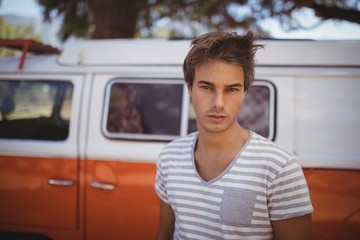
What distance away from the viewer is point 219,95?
1346 mm

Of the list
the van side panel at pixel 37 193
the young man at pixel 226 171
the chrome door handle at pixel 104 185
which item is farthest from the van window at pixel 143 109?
the young man at pixel 226 171

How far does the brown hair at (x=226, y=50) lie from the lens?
135cm

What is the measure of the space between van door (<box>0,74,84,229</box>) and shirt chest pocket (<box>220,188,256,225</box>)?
1564 millimetres

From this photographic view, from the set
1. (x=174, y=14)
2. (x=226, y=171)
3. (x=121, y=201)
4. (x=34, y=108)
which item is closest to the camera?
(x=226, y=171)

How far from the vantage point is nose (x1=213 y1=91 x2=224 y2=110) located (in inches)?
52.2

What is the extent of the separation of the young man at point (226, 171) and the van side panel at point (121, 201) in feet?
2.47

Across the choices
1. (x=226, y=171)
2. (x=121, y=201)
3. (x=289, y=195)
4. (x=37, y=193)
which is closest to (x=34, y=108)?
(x=37, y=193)

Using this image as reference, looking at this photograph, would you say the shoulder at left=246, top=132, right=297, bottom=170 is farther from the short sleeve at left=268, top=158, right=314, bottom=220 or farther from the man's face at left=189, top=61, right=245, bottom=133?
the man's face at left=189, top=61, right=245, bottom=133

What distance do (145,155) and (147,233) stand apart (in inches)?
26.0

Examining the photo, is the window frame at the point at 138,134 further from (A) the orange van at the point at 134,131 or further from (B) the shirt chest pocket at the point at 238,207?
(B) the shirt chest pocket at the point at 238,207

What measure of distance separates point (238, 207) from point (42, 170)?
1.88 meters

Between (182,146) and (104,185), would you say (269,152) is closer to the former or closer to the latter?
(182,146)

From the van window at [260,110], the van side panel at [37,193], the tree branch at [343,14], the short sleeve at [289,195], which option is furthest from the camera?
the tree branch at [343,14]

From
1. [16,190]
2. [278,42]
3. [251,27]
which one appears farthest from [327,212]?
[251,27]
